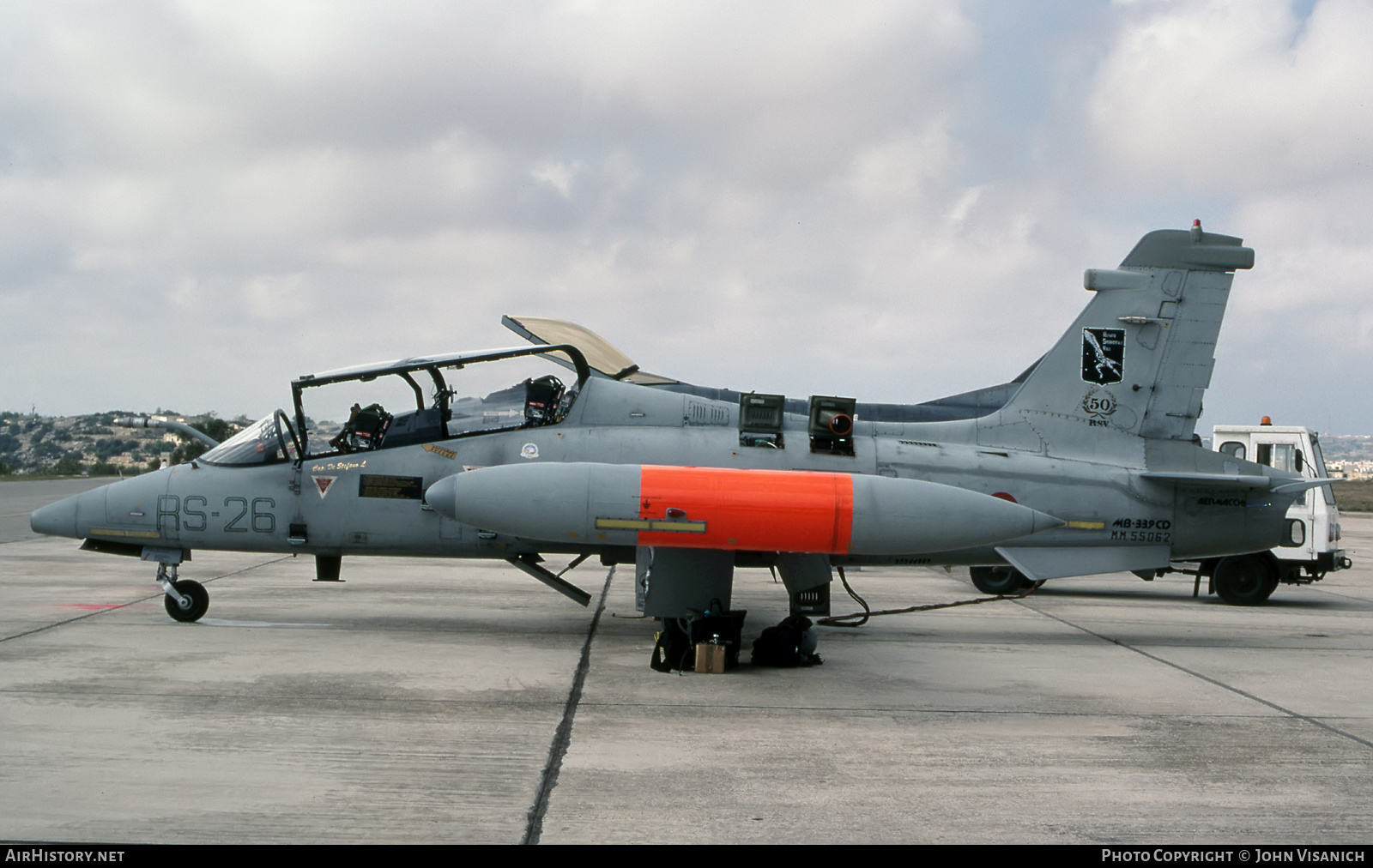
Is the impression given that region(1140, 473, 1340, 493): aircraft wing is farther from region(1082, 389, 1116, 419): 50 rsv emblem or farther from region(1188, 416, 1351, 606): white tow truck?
region(1188, 416, 1351, 606): white tow truck

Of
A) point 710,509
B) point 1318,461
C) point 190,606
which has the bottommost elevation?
point 190,606

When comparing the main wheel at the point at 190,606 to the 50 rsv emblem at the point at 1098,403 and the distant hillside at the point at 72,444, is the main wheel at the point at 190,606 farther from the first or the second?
the distant hillside at the point at 72,444

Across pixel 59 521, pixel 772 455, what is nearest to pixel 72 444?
pixel 59 521

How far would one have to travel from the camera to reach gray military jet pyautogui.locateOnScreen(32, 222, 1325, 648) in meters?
10.3

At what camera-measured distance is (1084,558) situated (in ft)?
35.0

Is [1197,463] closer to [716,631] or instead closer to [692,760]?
[716,631]

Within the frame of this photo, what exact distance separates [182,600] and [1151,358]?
1039cm

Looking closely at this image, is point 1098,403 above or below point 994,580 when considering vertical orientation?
above

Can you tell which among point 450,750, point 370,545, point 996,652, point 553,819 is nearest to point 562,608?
point 370,545

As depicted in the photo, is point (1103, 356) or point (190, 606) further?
point (1103, 356)

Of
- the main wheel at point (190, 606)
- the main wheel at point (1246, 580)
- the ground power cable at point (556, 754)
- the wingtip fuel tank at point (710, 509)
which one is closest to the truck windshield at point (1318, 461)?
the main wheel at point (1246, 580)

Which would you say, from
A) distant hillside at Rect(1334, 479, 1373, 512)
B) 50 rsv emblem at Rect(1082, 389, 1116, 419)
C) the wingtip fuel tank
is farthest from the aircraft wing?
distant hillside at Rect(1334, 479, 1373, 512)

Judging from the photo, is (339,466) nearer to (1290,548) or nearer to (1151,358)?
(1151,358)

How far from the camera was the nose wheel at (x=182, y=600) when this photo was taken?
35.2 ft
